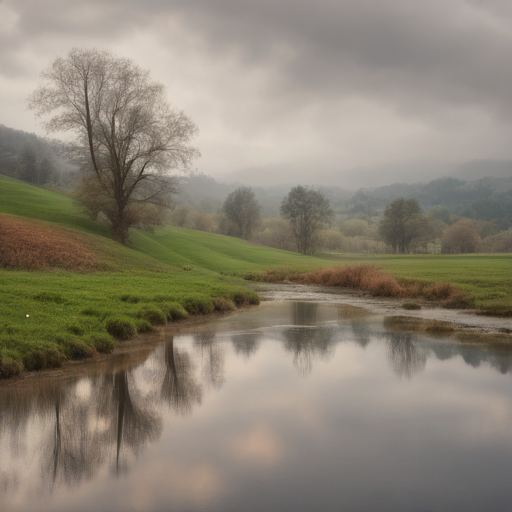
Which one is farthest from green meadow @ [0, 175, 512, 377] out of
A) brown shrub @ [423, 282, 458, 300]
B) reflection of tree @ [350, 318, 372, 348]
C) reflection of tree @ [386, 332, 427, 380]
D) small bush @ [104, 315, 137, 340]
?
reflection of tree @ [386, 332, 427, 380]

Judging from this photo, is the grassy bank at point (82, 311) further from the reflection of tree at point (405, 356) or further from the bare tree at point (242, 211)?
the bare tree at point (242, 211)

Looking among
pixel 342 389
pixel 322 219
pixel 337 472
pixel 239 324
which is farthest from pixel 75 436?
pixel 322 219

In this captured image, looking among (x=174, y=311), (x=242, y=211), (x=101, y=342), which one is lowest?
(x=101, y=342)

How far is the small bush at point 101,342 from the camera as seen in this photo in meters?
11.8

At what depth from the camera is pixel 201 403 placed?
29.4ft

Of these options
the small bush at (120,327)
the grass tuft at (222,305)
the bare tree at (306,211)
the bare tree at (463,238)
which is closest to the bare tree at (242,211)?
the bare tree at (306,211)

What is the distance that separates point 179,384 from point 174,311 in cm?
734

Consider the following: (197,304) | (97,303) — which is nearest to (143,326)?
(97,303)

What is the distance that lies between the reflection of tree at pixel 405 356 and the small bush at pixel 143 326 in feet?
23.9

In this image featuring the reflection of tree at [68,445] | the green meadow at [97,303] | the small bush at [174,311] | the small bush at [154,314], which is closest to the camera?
the reflection of tree at [68,445]

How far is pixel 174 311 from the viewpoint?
17250 mm

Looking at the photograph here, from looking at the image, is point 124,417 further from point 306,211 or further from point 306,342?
point 306,211

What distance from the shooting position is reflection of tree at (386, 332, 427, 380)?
11.1 m

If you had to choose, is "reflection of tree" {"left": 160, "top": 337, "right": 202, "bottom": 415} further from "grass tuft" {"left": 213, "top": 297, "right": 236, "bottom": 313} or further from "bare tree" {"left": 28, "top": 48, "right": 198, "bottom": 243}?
"bare tree" {"left": 28, "top": 48, "right": 198, "bottom": 243}
